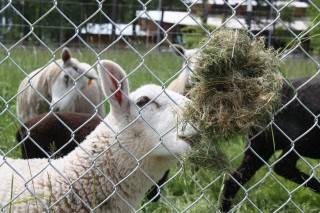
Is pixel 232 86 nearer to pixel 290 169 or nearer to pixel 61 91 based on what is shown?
pixel 290 169

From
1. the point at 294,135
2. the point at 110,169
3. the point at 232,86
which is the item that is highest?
the point at 232,86

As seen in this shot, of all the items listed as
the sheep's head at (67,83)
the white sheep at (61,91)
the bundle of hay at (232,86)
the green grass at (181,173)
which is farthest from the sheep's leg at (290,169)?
the sheep's head at (67,83)

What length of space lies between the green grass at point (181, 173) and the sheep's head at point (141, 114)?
174 millimetres

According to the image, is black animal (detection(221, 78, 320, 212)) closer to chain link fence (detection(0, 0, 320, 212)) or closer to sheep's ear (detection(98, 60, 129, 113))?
chain link fence (detection(0, 0, 320, 212))

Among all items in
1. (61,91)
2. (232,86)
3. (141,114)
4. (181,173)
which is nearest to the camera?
(232,86)

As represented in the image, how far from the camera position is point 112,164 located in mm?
3568

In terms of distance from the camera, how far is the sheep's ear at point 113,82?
3.41 metres

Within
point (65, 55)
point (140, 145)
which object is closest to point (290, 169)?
point (140, 145)

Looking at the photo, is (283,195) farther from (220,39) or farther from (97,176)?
(220,39)

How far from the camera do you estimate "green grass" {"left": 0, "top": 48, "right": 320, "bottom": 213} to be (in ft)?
14.4

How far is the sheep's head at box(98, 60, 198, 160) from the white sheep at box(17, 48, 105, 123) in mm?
3775

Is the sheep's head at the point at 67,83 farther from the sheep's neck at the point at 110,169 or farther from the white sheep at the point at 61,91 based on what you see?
the sheep's neck at the point at 110,169

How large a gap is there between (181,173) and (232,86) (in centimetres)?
62

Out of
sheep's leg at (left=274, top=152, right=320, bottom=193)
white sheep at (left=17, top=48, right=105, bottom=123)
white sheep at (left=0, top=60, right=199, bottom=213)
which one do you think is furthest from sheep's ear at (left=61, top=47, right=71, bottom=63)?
white sheep at (left=0, top=60, right=199, bottom=213)
